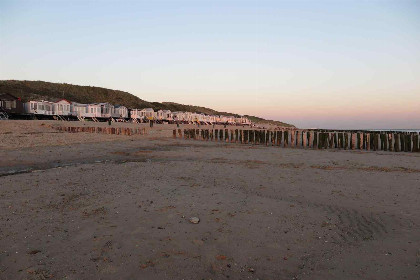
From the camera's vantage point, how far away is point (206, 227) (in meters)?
4.87

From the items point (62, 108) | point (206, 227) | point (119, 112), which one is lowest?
point (206, 227)

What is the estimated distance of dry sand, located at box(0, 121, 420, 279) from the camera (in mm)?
3564

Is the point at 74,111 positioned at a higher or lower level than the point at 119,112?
lower

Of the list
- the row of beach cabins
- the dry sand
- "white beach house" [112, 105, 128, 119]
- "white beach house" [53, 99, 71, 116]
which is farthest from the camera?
"white beach house" [112, 105, 128, 119]

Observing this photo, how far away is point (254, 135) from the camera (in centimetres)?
2583

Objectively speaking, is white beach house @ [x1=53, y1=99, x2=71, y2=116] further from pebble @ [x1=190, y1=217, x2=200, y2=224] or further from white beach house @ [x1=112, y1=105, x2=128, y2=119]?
pebble @ [x1=190, y1=217, x2=200, y2=224]

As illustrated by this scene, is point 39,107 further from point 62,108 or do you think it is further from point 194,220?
point 194,220

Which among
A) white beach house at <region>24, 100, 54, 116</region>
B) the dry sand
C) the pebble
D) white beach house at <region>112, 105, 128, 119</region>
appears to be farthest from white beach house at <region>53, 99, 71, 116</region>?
the pebble

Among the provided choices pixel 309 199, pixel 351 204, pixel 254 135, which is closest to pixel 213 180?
pixel 309 199

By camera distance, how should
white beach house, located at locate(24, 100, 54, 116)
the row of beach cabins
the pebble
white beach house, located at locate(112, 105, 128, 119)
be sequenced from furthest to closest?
white beach house, located at locate(112, 105, 128, 119), white beach house, located at locate(24, 100, 54, 116), the row of beach cabins, the pebble

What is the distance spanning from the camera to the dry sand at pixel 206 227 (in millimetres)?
3564

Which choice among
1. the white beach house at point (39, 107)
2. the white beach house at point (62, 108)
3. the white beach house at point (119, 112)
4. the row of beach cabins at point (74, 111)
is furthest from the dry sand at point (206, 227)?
the white beach house at point (119, 112)

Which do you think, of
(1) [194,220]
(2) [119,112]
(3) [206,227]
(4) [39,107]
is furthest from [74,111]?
(3) [206,227]

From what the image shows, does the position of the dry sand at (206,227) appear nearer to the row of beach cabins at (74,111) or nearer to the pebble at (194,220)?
the pebble at (194,220)
